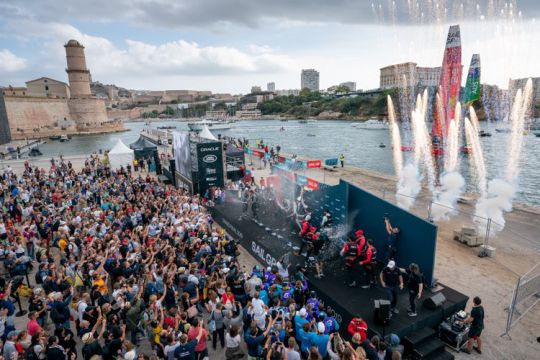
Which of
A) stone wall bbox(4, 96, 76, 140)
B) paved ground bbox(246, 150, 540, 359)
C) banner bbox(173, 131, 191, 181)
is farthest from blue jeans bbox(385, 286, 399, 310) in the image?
stone wall bbox(4, 96, 76, 140)

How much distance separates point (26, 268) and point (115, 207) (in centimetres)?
525

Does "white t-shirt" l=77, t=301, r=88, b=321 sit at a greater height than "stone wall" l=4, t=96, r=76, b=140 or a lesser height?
lesser

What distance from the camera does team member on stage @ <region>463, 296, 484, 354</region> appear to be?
6895 mm

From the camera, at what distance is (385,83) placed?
6289 inches

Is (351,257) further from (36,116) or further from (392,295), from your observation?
(36,116)

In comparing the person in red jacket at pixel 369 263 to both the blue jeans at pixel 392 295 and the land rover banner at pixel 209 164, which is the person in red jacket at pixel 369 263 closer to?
the blue jeans at pixel 392 295

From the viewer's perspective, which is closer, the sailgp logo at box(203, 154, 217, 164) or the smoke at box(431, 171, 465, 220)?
the smoke at box(431, 171, 465, 220)

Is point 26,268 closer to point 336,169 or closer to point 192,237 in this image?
point 192,237

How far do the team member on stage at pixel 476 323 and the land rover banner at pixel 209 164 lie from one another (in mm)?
14117

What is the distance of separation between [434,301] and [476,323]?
35.8 inches

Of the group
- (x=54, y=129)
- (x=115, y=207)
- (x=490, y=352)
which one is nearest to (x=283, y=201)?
(x=115, y=207)

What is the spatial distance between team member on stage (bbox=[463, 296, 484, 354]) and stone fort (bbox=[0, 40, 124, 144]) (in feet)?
310

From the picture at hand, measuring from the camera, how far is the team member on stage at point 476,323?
6.89m

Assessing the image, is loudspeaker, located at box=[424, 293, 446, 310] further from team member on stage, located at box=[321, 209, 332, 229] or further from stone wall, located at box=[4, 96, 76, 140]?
stone wall, located at box=[4, 96, 76, 140]
